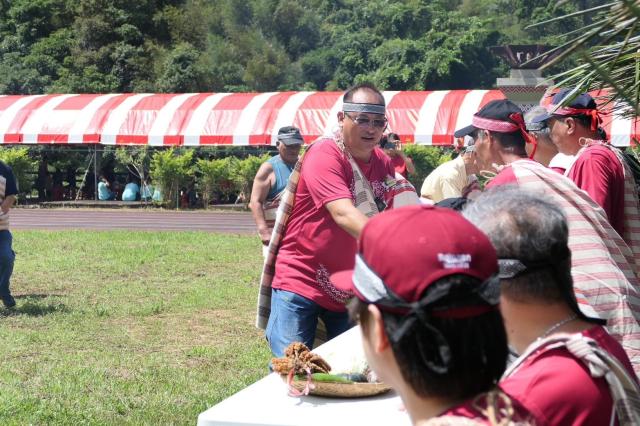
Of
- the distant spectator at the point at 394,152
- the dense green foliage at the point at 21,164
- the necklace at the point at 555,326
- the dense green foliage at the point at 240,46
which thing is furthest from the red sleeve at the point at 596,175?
the dense green foliage at the point at 21,164

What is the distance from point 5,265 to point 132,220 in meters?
15.2

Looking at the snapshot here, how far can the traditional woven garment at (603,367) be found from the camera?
2.27 metres

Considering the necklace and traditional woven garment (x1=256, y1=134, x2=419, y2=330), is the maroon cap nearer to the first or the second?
the necklace

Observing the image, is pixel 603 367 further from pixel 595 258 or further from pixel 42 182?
pixel 42 182

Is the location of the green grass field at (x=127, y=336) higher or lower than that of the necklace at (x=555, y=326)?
lower

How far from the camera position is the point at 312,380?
3.44m

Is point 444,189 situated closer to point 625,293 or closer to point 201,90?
point 625,293

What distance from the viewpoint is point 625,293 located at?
335cm

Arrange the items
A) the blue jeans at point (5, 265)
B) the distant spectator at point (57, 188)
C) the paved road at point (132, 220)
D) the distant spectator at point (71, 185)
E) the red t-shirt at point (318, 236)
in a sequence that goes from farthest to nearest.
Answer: the distant spectator at point (71, 185), the distant spectator at point (57, 188), the paved road at point (132, 220), the blue jeans at point (5, 265), the red t-shirt at point (318, 236)

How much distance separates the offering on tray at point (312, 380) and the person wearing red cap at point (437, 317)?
1.64m

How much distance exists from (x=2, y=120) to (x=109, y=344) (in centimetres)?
2662

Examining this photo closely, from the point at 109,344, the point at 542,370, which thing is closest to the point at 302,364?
the point at 542,370

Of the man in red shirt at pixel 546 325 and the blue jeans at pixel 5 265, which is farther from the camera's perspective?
the blue jeans at pixel 5 265

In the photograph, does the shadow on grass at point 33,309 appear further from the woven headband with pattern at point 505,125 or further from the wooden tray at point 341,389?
the wooden tray at point 341,389
